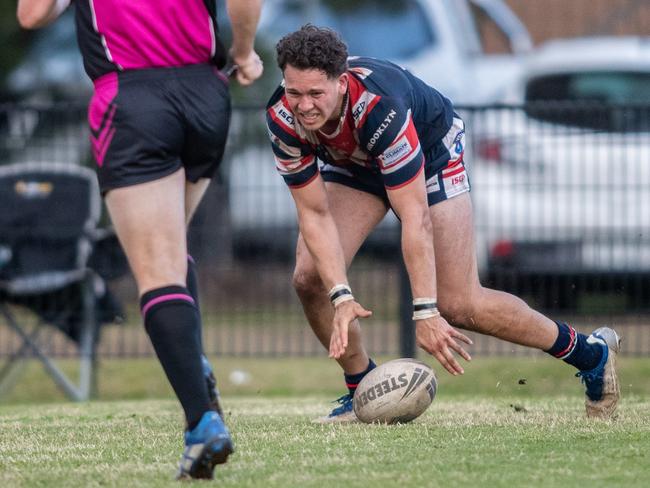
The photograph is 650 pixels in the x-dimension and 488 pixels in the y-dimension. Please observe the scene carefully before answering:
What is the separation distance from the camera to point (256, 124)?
1025 cm

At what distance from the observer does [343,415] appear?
632 cm

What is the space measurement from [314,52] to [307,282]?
53.0 inches

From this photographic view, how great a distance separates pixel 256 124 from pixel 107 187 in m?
5.74

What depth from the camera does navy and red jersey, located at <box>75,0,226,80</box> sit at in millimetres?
4648

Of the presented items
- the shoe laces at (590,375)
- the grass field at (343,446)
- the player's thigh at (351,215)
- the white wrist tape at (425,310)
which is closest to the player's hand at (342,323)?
the white wrist tape at (425,310)

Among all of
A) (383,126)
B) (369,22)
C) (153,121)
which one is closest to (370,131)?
(383,126)

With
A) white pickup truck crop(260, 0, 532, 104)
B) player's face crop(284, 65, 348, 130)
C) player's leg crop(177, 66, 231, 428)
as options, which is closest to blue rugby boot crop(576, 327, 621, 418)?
player's face crop(284, 65, 348, 130)

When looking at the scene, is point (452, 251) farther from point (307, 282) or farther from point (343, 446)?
point (343, 446)

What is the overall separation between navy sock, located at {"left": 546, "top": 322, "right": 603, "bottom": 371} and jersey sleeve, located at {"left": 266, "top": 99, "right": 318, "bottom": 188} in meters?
1.37

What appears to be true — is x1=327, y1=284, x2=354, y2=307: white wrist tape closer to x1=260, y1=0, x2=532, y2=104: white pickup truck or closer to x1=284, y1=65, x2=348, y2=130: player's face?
x1=284, y1=65, x2=348, y2=130: player's face

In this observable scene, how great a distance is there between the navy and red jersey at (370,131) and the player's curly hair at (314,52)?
0.77ft

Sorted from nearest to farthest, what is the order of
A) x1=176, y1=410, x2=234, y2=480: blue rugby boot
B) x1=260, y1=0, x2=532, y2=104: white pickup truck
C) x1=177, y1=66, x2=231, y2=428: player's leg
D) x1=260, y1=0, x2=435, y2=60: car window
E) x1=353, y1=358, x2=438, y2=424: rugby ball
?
x1=176, y1=410, x2=234, y2=480: blue rugby boot, x1=177, y1=66, x2=231, y2=428: player's leg, x1=353, y1=358, x2=438, y2=424: rugby ball, x1=260, y1=0, x2=532, y2=104: white pickup truck, x1=260, y1=0, x2=435, y2=60: car window

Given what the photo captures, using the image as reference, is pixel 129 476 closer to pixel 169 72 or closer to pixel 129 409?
pixel 169 72

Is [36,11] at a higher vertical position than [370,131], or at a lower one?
higher
